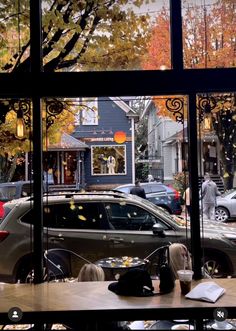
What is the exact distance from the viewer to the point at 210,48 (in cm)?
360

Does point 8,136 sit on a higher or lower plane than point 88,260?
higher

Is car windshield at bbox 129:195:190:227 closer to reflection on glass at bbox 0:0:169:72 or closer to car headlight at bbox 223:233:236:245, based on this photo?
car headlight at bbox 223:233:236:245

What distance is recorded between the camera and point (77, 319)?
7.69 feet

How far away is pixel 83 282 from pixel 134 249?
0.96 metres

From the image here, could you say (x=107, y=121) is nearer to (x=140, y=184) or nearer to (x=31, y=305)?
(x=140, y=184)

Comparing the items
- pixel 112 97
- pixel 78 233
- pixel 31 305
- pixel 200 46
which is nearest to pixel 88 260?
pixel 78 233

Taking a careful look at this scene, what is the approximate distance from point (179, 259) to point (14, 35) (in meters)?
2.52

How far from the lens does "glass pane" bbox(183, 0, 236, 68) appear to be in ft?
11.4

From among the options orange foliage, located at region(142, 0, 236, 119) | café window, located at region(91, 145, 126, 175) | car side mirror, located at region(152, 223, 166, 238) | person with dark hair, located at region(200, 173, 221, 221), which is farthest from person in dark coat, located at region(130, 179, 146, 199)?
orange foliage, located at region(142, 0, 236, 119)

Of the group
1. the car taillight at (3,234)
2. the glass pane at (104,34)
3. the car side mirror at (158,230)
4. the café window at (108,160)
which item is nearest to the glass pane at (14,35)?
the glass pane at (104,34)

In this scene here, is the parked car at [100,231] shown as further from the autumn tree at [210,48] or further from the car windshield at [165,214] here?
the autumn tree at [210,48]

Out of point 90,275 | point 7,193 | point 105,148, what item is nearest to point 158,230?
point 105,148

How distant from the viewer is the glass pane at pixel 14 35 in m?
3.47

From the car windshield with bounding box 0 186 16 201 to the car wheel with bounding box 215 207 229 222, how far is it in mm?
1948
